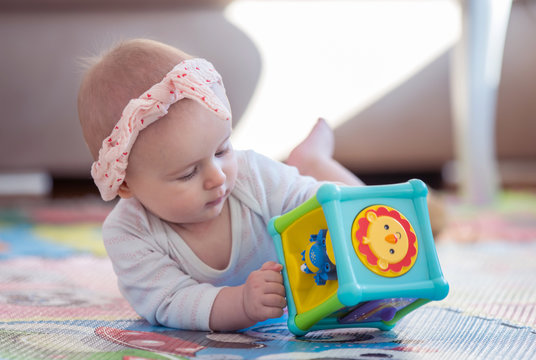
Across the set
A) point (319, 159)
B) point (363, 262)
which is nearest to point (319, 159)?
point (319, 159)

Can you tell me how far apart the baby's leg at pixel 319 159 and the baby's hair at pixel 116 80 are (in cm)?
26

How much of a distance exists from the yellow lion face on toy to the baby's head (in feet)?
0.50

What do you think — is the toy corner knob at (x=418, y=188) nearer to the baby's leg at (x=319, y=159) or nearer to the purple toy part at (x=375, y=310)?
the purple toy part at (x=375, y=310)

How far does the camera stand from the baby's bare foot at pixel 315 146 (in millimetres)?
872

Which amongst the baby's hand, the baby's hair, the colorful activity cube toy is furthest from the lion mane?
the baby's hair

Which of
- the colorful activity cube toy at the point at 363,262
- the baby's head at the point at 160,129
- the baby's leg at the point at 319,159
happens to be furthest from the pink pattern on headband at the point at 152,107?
the baby's leg at the point at 319,159

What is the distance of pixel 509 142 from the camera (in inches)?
71.9

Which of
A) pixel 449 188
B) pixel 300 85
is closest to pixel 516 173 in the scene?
pixel 449 188

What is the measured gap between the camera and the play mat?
20.3 inches

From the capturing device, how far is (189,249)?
688 millimetres

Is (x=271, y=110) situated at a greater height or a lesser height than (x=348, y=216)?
greater

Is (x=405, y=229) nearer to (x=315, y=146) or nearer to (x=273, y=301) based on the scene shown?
(x=273, y=301)

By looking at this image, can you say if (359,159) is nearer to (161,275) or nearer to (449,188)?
(449,188)

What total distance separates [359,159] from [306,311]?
129 cm
